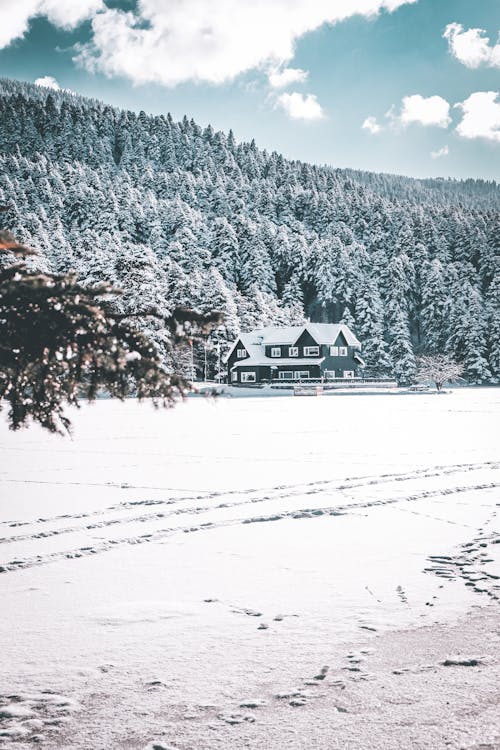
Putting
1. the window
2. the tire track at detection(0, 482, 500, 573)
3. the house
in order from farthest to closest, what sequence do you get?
the window → the house → the tire track at detection(0, 482, 500, 573)

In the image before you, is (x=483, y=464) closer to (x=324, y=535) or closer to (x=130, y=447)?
(x=324, y=535)

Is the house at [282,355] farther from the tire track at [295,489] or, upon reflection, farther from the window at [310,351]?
the tire track at [295,489]

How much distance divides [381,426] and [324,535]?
18.9 meters

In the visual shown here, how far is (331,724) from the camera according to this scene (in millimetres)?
3793

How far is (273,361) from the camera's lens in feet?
269

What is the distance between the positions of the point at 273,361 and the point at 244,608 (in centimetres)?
7646

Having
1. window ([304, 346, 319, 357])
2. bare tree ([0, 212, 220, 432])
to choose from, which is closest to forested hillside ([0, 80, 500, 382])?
window ([304, 346, 319, 357])

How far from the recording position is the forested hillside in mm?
90750

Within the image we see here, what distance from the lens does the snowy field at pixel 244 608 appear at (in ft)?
12.6

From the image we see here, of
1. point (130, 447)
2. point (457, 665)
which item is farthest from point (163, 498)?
point (130, 447)

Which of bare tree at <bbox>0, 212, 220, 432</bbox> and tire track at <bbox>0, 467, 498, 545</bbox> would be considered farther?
tire track at <bbox>0, 467, 498, 545</bbox>

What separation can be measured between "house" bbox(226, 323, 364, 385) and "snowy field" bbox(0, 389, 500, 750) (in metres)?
68.4

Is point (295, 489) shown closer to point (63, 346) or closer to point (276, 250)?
point (63, 346)

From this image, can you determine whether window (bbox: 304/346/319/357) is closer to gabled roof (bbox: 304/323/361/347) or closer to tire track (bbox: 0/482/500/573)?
gabled roof (bbox: 304/323/361/347)
